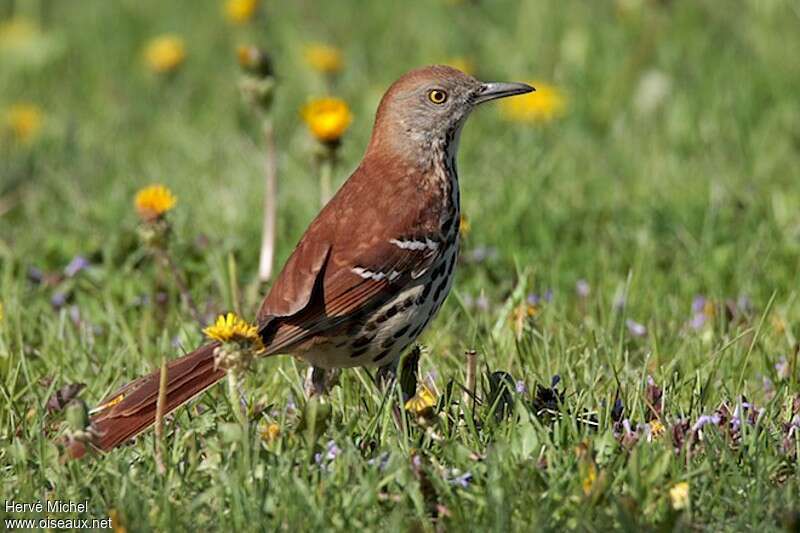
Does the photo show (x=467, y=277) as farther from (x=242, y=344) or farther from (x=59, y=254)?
(x=242, y=344)

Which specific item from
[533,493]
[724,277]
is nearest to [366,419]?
[533,493]

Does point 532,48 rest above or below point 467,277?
above

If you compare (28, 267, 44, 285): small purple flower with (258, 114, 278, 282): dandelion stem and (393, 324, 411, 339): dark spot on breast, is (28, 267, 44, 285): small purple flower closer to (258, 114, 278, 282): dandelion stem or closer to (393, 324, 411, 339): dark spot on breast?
(258, 114, 278, 282): dandelion stem

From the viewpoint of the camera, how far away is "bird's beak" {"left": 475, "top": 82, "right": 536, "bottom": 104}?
5125mm

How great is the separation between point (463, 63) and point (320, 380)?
160 inches

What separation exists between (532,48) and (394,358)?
4568 mm

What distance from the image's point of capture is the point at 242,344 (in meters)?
3.79

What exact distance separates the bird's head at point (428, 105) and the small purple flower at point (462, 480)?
1579 millimetres

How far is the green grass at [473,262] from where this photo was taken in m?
3.62

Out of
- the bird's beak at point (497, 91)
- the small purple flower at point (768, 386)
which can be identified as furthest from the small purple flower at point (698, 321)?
the bird's beak at point (497, 91)

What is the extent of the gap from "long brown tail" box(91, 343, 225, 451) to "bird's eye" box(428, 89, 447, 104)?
4.36 ft

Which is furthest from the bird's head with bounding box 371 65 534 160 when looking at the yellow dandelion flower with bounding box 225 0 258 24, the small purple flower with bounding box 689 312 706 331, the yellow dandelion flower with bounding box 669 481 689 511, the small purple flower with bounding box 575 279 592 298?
the yellow dandelion flower with bounding box 225 0 258 24

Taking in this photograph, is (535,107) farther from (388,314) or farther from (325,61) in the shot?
(388,314)

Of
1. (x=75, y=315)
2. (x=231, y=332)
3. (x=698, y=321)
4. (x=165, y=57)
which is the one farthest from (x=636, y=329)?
(x=165, y=57)
